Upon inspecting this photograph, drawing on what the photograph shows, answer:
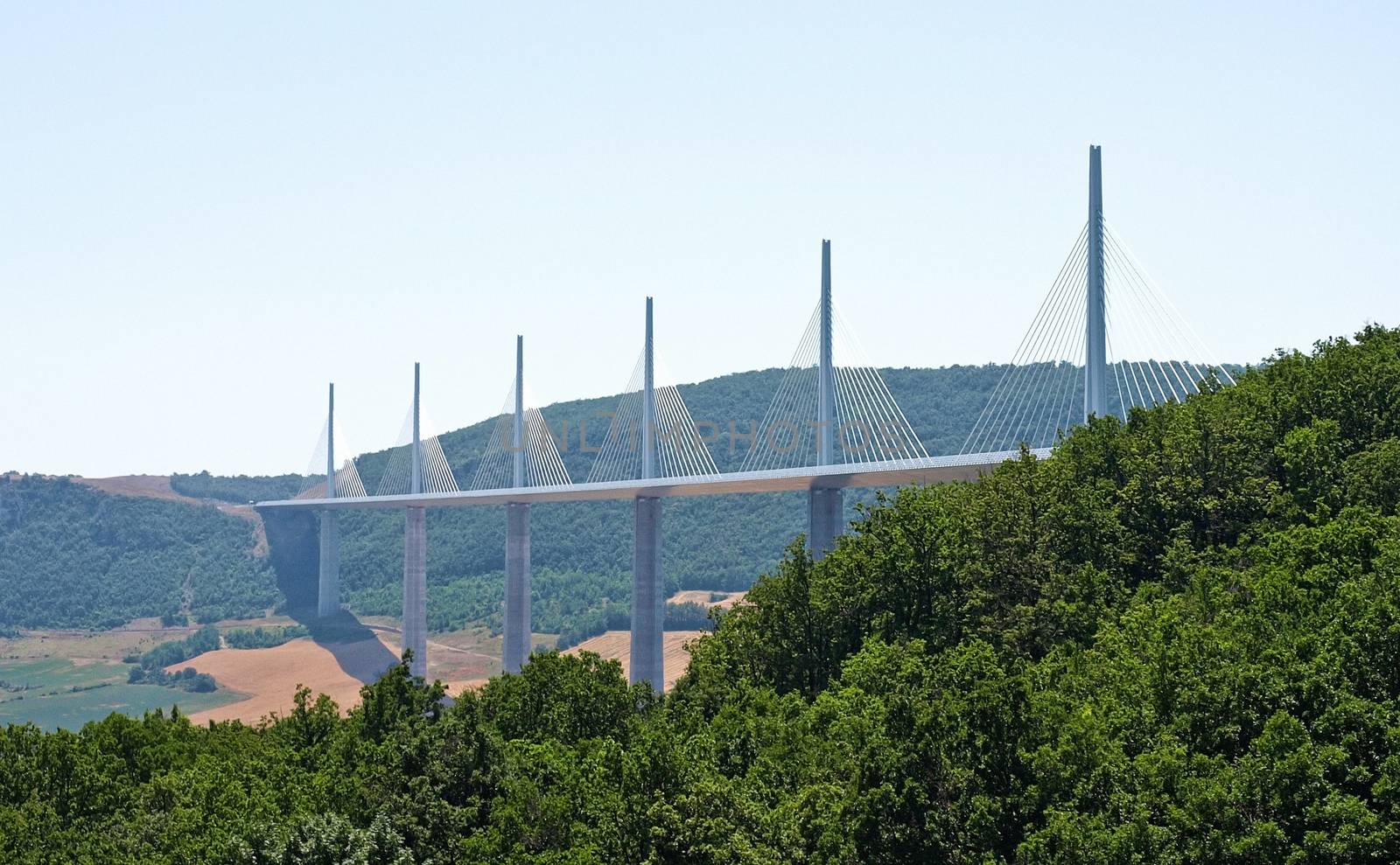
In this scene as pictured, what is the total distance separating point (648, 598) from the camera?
246 feet

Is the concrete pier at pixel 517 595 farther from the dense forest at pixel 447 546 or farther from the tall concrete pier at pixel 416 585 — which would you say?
the dense forest at pixel 447 546

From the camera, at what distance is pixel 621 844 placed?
22.8m

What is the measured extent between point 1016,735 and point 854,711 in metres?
4.03

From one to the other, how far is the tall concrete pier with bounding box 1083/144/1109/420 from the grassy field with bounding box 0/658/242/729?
219 ft

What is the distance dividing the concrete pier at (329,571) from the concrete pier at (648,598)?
5746 cm

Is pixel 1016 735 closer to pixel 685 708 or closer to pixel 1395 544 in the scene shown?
pixel 1395 544

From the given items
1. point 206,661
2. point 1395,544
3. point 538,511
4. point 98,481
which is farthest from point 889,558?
point 98,481

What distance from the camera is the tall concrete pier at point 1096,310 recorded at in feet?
140

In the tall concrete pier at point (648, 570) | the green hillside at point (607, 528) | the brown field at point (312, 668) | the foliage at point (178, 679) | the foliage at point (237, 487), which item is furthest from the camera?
the foliage at point (237, 487)

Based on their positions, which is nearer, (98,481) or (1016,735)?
(1016,735)

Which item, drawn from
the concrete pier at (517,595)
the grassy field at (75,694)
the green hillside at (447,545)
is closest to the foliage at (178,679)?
the grassy field at (75,694)

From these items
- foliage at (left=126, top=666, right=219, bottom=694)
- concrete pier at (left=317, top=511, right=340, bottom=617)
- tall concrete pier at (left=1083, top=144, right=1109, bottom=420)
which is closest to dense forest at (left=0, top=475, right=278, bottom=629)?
concrete pier at (left=317, top=511, right=340, bottom=617)

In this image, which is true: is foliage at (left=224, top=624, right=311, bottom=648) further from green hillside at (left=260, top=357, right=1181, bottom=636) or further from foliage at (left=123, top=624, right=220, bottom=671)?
green hillside at (left=260, top=357, right=1181, bottom=636)

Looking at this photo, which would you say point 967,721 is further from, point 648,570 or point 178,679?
point 178,679
